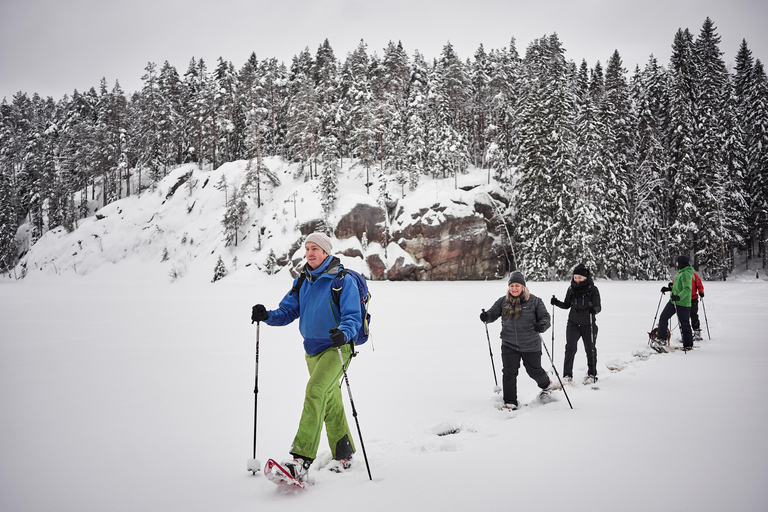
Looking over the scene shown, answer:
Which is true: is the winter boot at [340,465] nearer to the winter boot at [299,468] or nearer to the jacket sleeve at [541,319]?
the winter boot at [299,468]

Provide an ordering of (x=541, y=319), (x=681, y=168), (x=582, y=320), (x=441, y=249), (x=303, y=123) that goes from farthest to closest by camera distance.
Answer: (x=303, y=123) → (x=441, y=249) → (x=681, y=168) → (x=582, y=320) → (x=541, y=319)

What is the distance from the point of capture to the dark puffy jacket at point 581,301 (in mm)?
6398

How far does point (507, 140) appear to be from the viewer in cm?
4128

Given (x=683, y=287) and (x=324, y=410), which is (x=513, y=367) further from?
(x=683, y=287)

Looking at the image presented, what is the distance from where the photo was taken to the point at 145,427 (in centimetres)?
468

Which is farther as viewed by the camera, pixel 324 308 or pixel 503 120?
pixel 503 120

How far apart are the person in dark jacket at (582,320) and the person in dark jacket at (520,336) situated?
1.24m

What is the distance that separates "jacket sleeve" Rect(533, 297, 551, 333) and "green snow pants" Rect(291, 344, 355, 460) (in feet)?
8.99

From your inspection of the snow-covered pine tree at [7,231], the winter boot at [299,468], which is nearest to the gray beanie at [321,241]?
the winter boot at [299,468]

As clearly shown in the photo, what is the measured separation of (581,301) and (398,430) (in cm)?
376

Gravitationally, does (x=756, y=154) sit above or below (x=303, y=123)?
below

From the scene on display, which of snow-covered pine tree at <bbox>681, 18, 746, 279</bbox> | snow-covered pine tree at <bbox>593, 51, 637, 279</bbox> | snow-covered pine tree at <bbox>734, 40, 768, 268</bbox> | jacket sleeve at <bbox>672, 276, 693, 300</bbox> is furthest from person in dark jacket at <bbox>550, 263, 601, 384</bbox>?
snow-covered pine tree at <bbox>734, 40, 768, 268</bbox>

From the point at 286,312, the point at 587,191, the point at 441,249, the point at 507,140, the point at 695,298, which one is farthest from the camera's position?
the point at 507,140

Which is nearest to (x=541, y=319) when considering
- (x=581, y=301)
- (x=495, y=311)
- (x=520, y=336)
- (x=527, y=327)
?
(x=527, y=327)
